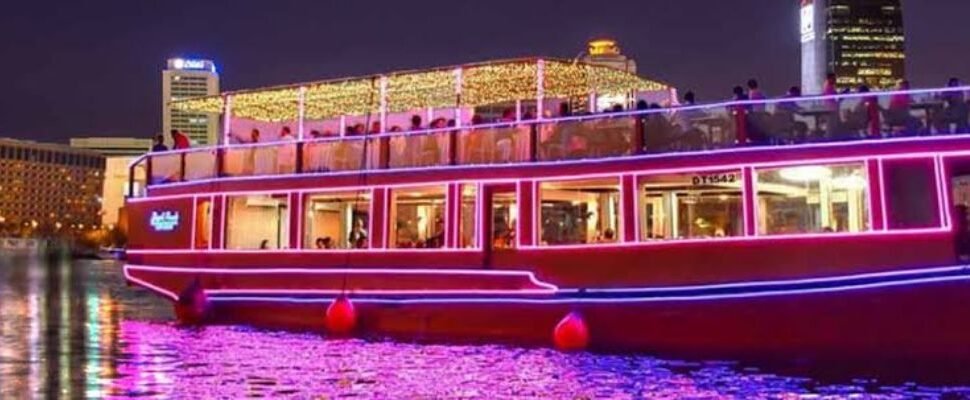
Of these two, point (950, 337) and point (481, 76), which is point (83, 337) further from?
point (950, 337)

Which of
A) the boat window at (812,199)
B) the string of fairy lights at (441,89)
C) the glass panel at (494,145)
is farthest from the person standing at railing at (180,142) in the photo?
the boat window at (812,199)

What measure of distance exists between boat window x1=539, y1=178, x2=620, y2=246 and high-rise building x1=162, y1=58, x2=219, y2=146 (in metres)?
9.31

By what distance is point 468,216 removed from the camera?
72.6ft

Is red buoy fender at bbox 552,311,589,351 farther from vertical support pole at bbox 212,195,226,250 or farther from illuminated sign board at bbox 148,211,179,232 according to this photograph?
illuminated sign board at bbox 148,211,179,232

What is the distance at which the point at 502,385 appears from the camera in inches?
677

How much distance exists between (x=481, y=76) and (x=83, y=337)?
9962mm

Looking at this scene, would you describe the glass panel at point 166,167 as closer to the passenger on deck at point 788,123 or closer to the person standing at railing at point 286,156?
the person standing at railing at point 286,156

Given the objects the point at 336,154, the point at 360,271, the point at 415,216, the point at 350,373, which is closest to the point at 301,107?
the point at 336,154

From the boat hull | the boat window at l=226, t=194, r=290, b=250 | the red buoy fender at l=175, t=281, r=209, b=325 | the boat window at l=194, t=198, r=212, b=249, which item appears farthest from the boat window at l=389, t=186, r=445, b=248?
the red buoy fender at l=175, t=281, r=209, b=325

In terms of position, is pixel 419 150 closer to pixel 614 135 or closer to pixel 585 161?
pixel 585 161

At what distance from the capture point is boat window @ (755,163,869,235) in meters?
18.3

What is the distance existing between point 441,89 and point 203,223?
5468 mm

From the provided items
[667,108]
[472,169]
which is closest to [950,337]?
[667,108]

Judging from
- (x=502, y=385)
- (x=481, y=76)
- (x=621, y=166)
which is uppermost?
(x=481, y=76)
